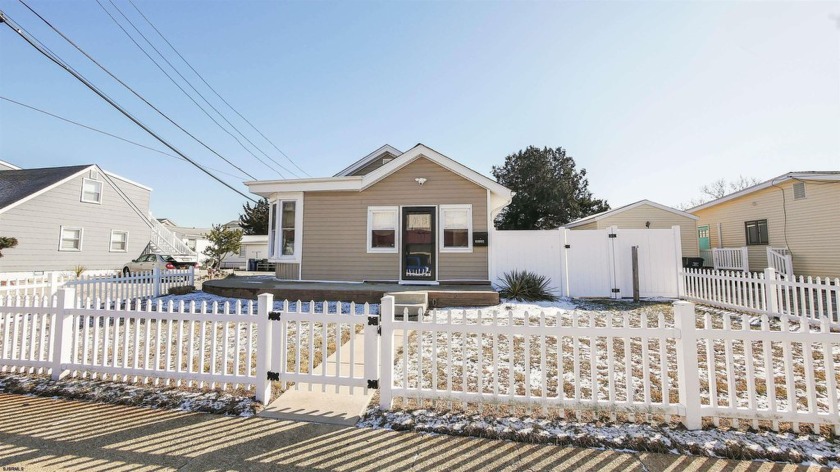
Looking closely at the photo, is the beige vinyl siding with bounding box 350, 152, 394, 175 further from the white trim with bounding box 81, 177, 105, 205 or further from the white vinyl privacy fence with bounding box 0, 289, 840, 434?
the white trim with bounding box 81, 177, 105, 205

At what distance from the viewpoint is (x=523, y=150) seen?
106 feet

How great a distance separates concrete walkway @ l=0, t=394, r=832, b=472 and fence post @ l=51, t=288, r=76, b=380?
978 mm

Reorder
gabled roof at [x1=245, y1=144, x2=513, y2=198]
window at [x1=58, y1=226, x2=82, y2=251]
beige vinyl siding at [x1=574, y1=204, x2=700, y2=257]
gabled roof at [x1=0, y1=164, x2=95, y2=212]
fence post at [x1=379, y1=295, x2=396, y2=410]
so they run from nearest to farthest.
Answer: fence post at [x1=379, y1=295, x2=396, y2=410]
gabled roof at [x1=245, y1=144, x2=513, y2=198]
gabled roof at [x1=0, y1=164, x2=95, y2=212]
window at [x1=58, y1=226, x2=82, y2=251]
beige vinyl siding at [x1=574, y1=204, x2=700, y2=257]

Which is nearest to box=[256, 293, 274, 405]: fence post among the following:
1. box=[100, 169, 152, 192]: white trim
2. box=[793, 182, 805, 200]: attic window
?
box=[793, 182, 805, 200]: attic window

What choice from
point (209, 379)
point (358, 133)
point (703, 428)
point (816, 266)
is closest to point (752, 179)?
point (816, 266)

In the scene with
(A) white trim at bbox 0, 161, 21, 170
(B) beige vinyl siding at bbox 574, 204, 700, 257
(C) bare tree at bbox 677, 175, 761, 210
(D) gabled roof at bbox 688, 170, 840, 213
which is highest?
(C) bare tree at bbox 677, 175, 761, 210

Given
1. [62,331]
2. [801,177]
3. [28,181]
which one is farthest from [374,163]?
[28,181]

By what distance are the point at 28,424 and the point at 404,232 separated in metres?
7.43

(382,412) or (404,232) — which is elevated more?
(404,232)

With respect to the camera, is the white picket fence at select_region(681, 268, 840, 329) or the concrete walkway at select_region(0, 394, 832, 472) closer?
the concrete walkway at select_region(0, 394, 832, 472)

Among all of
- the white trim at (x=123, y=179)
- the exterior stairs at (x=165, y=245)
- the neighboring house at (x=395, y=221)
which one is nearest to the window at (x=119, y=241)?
the exterior stairs at (x=165, y=245)

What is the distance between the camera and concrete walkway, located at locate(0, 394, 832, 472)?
2342mm

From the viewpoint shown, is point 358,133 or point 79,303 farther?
point 358,133

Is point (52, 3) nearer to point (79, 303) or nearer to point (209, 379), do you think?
point (79, 303)
